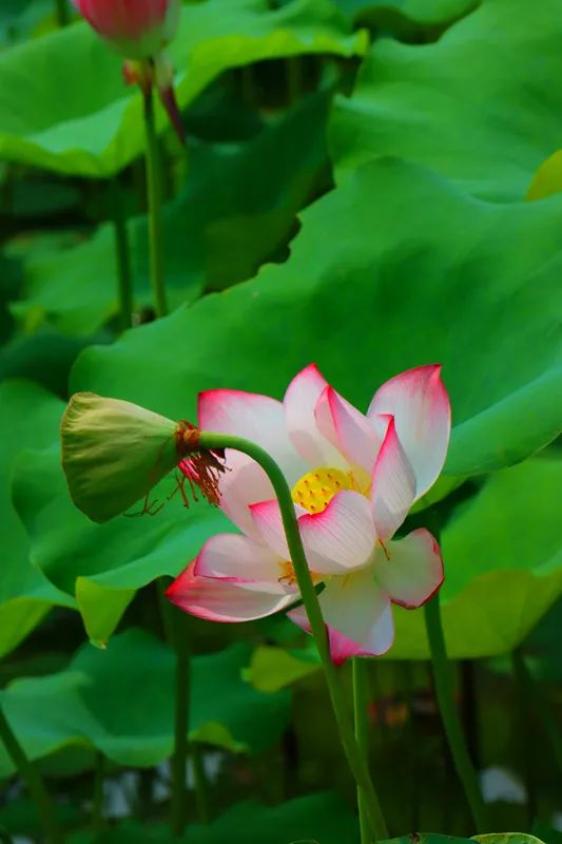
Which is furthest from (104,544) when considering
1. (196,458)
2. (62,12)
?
(62,12)

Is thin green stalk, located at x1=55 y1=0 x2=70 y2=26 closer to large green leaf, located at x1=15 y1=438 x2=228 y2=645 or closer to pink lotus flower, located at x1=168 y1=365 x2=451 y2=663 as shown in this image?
large green leaf, located at x1=15 y1=438 x2=228 y2=645

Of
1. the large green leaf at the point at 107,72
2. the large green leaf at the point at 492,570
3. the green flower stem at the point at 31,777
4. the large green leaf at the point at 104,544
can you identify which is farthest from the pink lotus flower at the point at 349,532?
the large green leaf at the point at 107,72

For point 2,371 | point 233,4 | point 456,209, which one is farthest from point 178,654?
point 233,4

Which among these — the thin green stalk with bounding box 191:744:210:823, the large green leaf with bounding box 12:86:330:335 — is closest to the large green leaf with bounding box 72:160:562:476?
the thin green stalk with bounding box 191:744:210:823

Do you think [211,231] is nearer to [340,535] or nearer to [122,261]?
[122,261]

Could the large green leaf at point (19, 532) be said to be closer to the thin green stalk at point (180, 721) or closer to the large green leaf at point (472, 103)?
the thin green stalk at point (180, 721)

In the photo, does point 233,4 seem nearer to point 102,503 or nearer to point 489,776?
point 489,776
